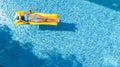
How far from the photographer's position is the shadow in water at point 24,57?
12.2 meters

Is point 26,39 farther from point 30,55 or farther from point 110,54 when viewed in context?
point 110,54

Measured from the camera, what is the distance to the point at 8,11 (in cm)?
1348

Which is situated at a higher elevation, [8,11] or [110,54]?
[8,11]

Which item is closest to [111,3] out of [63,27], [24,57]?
[63,27]

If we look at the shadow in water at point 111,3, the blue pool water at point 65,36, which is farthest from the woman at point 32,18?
the shadow in water at point 111,3

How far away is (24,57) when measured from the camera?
1237 cm

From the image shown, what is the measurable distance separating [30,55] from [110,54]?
372cm

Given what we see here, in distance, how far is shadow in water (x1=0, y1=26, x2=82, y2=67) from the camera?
40.1ft

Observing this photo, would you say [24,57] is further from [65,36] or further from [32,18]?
[65,36]

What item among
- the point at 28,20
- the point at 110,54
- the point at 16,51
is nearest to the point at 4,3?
the point at 28,20

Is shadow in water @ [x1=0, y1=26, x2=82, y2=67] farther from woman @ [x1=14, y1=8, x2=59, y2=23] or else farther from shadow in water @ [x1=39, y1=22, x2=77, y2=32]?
shadow in water @ [x1=39, y1=22, x2=77, y2=32]

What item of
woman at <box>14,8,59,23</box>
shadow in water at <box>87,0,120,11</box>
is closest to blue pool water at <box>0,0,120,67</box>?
shadow in water at <box>87,0,120,11</box>

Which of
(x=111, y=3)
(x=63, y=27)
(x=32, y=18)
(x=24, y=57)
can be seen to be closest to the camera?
(x=24, y=57)

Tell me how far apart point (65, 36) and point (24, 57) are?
2.20 metres
